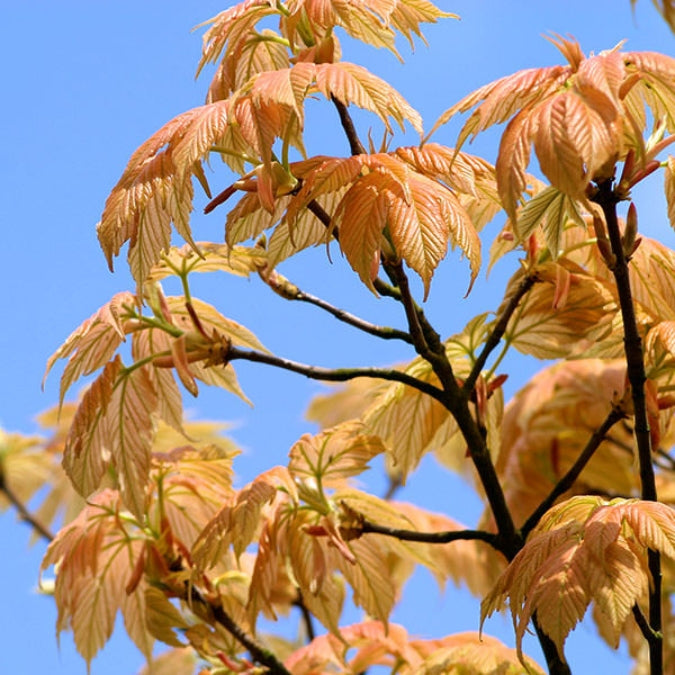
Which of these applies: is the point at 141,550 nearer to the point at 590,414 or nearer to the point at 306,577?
the point at 306,577

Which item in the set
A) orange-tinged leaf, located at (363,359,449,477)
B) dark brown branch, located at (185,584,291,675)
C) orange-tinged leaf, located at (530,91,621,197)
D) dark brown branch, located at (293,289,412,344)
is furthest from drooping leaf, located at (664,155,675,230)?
dark brown branch, located at (185,584,291,675)

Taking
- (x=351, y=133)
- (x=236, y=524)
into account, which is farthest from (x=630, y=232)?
(x=236, y=524)

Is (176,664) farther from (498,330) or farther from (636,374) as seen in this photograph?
(636,374)

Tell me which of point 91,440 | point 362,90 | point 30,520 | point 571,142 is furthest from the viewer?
point 30,520

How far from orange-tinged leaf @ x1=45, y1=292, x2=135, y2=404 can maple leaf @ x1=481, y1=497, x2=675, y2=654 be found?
0.49m

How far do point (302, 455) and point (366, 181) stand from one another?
449 millimetres

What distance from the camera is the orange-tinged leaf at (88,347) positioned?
1.17 m

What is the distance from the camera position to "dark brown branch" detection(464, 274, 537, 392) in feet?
3.63

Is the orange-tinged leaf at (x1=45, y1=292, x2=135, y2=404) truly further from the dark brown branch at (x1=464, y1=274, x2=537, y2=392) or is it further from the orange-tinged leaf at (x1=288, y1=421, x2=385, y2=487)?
the dark brown branch at (x1=464, y1=274, x2=537, y2=392)

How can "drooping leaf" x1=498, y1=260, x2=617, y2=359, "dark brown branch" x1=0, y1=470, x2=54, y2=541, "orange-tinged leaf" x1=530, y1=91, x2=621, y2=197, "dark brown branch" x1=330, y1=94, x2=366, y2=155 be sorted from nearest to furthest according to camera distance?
1. "orange-tinged leaf" x1=530, y1=91, x2=621, y2=197
2. "dark brown branch" x1=330, y1=94, x2=366, y2=155
3. "drooping leaf" x1=498, y1=260, x2=617, y2=359
4. "dark brown branch" x1=0, y1=470, x2=54, y2=541

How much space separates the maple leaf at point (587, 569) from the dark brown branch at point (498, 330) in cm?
20

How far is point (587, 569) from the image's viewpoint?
33.7 inches

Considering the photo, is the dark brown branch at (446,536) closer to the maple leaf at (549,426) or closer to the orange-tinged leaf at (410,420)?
the orange-tinged leaf at (410,420)

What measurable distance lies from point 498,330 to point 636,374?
0.19 m
